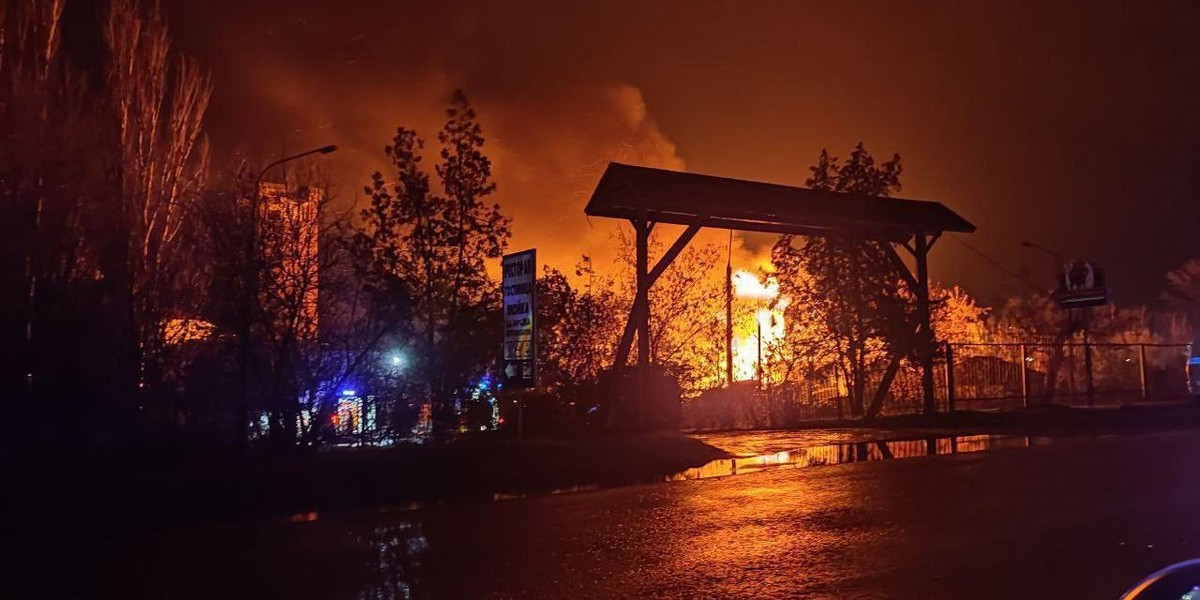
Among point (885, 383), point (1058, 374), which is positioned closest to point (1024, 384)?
point (1058, 374)

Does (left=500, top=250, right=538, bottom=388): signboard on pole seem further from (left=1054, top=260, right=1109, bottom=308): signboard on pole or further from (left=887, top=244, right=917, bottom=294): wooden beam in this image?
(left=1054, top=260, right=1109, bottom=308): signboard on pole

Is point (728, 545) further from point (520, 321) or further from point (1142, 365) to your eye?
point (1142, 365)

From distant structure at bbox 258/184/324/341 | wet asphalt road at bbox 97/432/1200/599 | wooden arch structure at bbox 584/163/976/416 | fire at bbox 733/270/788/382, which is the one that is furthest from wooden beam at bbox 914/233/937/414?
distant structure at bbox 258/184/324/341

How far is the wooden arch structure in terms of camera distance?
59.6 ft

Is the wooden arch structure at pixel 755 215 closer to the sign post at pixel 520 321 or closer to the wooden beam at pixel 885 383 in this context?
the wooden beam at pixel 885 383

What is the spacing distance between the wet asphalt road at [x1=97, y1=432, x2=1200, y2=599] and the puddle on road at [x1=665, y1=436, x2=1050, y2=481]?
158 centimetres

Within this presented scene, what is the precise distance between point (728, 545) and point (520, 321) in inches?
286

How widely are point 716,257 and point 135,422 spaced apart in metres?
20.5

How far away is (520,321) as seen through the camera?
14.3 m

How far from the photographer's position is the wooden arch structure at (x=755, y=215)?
18.2 metres

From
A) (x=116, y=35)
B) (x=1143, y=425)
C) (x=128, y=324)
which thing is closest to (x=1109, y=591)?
(x=128, y=324)

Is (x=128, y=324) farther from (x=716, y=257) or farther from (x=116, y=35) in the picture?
(x=716, y=257)

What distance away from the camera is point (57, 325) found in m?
13.7

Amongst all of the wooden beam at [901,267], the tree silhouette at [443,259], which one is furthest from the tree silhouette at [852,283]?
the tree silhouette at [443,259]
